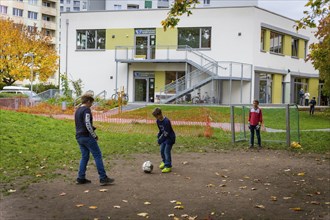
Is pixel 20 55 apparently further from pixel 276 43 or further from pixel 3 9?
pixel 3 9

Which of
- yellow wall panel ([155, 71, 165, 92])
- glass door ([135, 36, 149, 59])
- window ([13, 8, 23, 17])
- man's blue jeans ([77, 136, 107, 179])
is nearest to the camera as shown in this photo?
man's blue jeans ([77, 136, 107, 179])

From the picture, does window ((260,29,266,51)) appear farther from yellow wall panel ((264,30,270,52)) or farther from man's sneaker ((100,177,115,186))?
man's sneaker ((100,177,115,186))

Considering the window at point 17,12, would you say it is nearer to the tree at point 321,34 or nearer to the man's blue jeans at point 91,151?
the tree at point 321,34

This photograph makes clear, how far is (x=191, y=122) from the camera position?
22.8 m

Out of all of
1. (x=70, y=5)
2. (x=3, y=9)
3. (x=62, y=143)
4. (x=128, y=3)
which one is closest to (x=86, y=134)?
(x=62, y=143)

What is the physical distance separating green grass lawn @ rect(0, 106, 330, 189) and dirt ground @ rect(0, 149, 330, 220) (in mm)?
1340

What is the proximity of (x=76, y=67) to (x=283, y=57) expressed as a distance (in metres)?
19.0

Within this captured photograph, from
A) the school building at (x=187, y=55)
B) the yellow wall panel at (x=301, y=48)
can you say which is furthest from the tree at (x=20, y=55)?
the yellow wall panel at (x=301, y=48)

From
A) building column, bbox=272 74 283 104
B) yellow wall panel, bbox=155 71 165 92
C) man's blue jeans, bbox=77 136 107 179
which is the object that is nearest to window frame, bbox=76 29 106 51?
yellow wall panel, bbox=155 71 165 92

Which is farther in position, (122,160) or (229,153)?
(229,153)

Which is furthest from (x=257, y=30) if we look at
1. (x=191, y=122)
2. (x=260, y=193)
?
(x=260, y=193)

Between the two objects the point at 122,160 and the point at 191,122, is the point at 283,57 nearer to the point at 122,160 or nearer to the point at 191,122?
the point at 191,122

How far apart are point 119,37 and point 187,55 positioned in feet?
23.2

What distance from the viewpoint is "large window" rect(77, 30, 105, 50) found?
145ft
